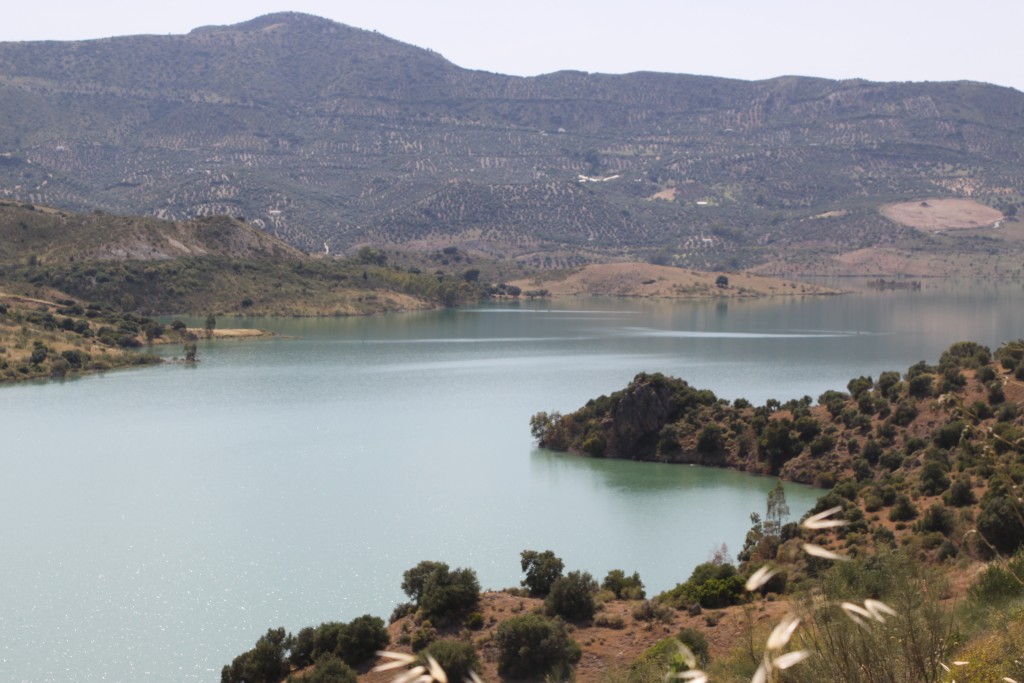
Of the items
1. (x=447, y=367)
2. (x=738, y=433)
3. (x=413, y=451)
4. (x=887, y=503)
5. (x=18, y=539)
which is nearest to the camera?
(x=887, y=503)

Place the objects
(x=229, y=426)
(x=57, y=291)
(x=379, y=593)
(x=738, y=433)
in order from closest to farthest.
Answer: (x=379, y=593), (x=738, y=433), (x=229, y=426), (x=57, y=291)

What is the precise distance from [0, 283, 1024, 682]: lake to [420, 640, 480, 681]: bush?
5.60 metres

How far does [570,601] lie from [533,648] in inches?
104

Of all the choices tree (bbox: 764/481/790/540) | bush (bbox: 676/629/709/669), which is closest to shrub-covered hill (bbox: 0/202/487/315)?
tree (bbox: 764/481/790/540)

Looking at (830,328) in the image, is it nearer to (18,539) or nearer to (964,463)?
(964,463)

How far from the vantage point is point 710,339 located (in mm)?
92250

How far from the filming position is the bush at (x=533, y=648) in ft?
61.8

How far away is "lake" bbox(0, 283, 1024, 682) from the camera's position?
25594mm

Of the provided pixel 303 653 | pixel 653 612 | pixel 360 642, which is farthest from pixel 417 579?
pixel 653 612

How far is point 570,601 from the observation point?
21.5m

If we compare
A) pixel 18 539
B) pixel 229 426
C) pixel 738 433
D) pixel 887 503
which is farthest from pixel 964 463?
pixel 229 426

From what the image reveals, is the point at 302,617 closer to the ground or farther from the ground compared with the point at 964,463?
closer to the ground

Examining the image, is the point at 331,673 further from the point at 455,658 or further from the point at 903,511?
the point at 903,511

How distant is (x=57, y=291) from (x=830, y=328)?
66.0 m
